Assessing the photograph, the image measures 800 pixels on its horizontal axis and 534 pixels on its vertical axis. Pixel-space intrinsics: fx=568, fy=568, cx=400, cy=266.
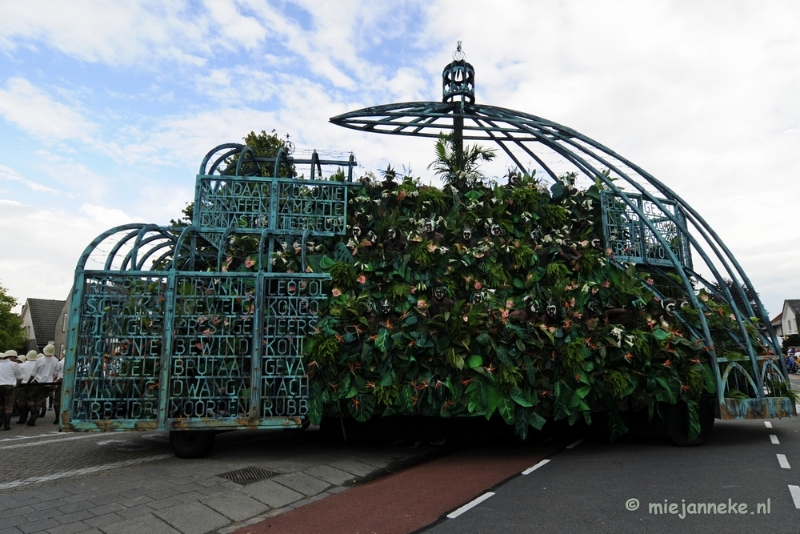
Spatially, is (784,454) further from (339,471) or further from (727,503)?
(339,471)

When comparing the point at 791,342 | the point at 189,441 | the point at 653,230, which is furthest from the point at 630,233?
the point at 791,342

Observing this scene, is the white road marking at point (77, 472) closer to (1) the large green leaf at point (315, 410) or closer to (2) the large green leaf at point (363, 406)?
(1) the large green leaf at point (315, 410)

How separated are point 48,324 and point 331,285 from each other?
173 ft

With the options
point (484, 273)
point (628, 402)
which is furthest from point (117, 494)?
point (628, 402)

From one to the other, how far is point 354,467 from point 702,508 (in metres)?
3.98

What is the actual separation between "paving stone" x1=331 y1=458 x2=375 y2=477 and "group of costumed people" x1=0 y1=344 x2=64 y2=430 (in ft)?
23.4

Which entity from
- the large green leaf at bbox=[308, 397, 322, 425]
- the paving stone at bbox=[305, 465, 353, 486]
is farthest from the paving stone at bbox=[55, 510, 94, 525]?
the large green leaf at bbox=[308, 397, 322, 425]

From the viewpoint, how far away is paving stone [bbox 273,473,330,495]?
6.31 m

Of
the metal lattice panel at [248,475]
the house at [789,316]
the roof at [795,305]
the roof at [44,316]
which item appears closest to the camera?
the metal lattice panel at [248,475]

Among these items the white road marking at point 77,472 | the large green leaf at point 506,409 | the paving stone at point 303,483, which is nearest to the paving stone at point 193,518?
the paving stone at point 303,483

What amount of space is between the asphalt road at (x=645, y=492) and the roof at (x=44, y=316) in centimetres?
5243

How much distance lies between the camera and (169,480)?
21.0 feet

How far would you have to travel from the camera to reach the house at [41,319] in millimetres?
48812

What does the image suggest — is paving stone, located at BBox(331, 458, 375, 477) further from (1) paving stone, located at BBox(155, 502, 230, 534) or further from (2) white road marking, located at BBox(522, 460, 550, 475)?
(1) paving stone, located at BBox(155, 502, 230, 534)
